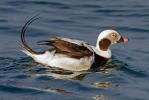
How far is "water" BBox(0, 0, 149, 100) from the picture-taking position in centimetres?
855

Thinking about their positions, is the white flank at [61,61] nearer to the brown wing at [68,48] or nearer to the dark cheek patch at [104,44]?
the brown wing at [68,48]

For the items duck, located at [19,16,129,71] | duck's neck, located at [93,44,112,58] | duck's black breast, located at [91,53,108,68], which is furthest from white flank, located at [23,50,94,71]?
duck's neck, located at [93,44,112,58]

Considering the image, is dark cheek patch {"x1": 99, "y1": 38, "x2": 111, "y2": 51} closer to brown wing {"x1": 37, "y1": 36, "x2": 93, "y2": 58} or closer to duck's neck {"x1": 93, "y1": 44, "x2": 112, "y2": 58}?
duck's neck {"x1": 93, "y1": 44, "x2": 112, "y2": 58}

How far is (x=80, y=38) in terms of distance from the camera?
1208 cm

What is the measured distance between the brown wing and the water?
29cm

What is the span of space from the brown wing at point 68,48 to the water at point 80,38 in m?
0.29

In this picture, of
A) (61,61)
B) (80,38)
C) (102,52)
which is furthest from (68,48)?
(80,38)

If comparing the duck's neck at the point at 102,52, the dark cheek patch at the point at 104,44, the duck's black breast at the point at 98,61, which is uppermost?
the dark cheek patch at the point at 104,44

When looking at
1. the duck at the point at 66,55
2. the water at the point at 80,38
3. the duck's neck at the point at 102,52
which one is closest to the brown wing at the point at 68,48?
the duck at the point at 66,55

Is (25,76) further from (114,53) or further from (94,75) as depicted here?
(114,53)

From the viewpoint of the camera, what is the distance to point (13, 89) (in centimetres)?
854

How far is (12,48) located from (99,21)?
322 cm

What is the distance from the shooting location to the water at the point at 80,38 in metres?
8.55

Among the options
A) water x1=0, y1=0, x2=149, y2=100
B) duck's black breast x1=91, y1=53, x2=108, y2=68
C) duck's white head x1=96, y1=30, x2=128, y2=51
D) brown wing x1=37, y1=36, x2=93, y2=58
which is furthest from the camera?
duck's white head x1=96, y1=30, x2=128, y2=51
